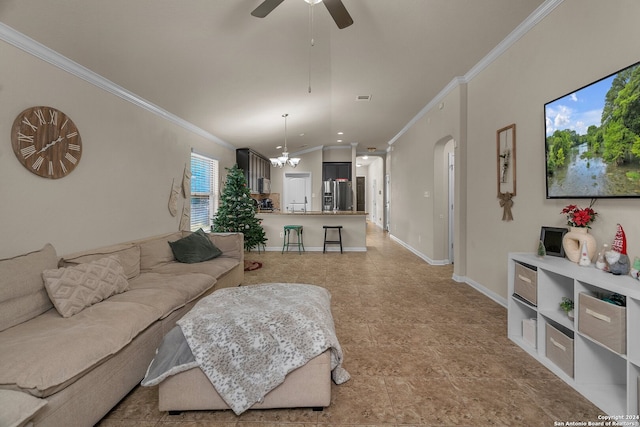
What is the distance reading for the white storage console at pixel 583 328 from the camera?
152cm

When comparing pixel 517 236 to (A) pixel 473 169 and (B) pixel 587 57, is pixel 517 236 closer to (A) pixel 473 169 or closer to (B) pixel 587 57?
(A) pixel 473 169

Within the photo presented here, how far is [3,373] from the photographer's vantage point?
1314 mm

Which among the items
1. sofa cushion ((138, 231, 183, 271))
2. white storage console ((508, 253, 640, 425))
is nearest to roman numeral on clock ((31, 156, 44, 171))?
sofa cushion ((138, 231, 183, 271))

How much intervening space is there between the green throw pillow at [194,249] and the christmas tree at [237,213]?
4.19 feet

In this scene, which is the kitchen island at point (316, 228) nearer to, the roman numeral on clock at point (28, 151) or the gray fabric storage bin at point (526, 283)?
the gray fabric storage bin at point (526, 283)

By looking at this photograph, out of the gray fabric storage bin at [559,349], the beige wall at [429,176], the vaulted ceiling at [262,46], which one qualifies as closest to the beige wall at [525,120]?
the beige wall at [429,176]

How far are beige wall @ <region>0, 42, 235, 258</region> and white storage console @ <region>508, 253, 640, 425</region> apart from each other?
415 centimetres

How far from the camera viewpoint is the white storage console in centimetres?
152

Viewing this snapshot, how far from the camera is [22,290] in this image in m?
1.94

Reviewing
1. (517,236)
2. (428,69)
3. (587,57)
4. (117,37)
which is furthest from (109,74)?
(517,236)

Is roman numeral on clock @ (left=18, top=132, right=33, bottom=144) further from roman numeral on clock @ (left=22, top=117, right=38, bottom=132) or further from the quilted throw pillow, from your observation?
the quilted throw pillow

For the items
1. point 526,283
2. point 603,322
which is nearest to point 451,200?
point 526,283

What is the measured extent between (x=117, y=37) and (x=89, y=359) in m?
2.55

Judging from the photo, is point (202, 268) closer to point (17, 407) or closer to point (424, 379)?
point (17, 407)
